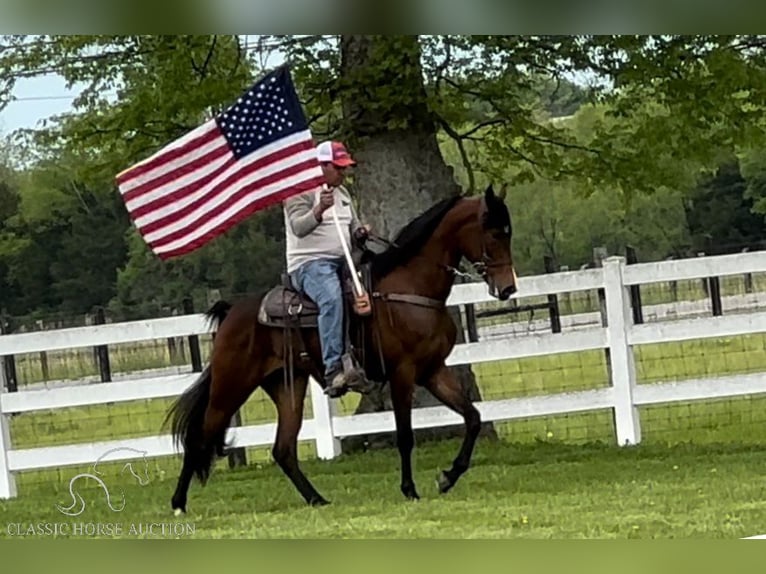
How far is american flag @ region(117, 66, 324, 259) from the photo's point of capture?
21.0 ft

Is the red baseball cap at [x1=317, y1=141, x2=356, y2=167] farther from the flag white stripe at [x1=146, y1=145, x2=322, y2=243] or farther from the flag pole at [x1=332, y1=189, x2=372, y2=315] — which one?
the flag pole at [x1=332, y1=189, x2=372, y2=315]

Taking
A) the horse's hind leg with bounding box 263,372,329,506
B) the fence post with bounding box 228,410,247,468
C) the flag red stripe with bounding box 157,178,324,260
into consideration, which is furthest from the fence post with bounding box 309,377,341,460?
the flag red stripe with bounding box 157,178,324,260

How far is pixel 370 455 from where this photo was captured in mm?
7047

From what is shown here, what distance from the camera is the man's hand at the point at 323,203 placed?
6.46 m

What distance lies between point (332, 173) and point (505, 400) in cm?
135

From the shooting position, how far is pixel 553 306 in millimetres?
6777

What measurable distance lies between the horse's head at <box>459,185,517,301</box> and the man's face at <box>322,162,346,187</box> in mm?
609

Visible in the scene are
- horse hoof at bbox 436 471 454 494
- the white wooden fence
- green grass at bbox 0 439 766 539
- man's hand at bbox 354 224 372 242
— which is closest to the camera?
green grass at bbox 0 439 766 539

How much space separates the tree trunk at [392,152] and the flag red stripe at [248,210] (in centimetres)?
44

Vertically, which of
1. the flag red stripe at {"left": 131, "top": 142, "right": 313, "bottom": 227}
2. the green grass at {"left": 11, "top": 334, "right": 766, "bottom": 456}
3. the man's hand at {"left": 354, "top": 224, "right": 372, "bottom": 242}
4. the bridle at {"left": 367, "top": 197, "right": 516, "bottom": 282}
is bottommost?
the green grass at {"left": 11, "top": 334, "right": 766, "bottom": 456}

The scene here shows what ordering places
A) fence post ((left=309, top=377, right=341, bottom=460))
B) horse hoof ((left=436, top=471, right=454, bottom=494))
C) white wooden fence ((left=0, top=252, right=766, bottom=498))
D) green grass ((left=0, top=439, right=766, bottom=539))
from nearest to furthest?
1. green grass ((left=0, top=439, right=766, bottom=539))
2. horse hoof ((left=436, top=471, right=454, bottom=494))
3. white wooden fence ((left=0, top=252, right=766, bottom=498))
4. fence post ((left=309, top=377, right=341, bottom=460))

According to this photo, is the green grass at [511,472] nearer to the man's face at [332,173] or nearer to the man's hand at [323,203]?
the man's hand at [323,203]

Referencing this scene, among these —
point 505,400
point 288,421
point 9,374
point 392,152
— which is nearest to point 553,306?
point 505,400

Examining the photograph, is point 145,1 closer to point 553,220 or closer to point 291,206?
point 291,206
